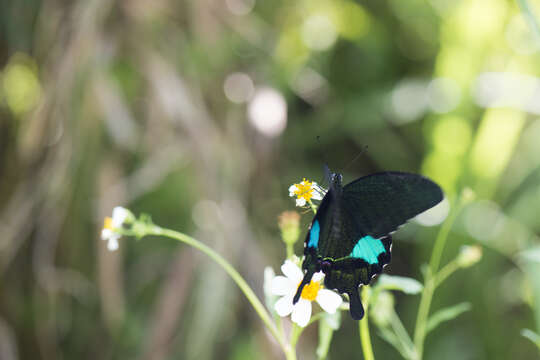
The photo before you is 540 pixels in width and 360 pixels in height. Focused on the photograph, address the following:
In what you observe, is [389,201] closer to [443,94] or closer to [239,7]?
[443,94]

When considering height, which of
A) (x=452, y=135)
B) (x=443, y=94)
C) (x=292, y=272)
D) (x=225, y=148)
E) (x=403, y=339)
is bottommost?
(x=403, y=339)

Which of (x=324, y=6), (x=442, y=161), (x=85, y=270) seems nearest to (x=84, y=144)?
(x=85, y=270)

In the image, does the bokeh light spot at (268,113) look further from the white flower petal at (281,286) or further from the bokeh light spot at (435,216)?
the white flower petal at (281,286)

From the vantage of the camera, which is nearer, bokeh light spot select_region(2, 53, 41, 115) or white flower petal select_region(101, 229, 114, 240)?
white flower petal select_region(101, 229, 114, 240)


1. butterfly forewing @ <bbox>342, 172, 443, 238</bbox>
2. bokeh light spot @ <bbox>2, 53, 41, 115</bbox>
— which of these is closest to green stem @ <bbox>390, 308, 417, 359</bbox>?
butterfly forewing @ <bbox>342, 172, 443, 238</bbox>

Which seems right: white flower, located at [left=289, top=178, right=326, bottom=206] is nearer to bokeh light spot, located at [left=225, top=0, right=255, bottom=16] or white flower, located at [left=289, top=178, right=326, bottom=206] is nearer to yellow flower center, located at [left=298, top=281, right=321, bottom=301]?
yellow flower center, located at [left=298, top=281, right=321, bottom=301]

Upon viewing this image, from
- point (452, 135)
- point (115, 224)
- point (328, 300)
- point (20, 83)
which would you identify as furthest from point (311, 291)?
point (20, 83)
